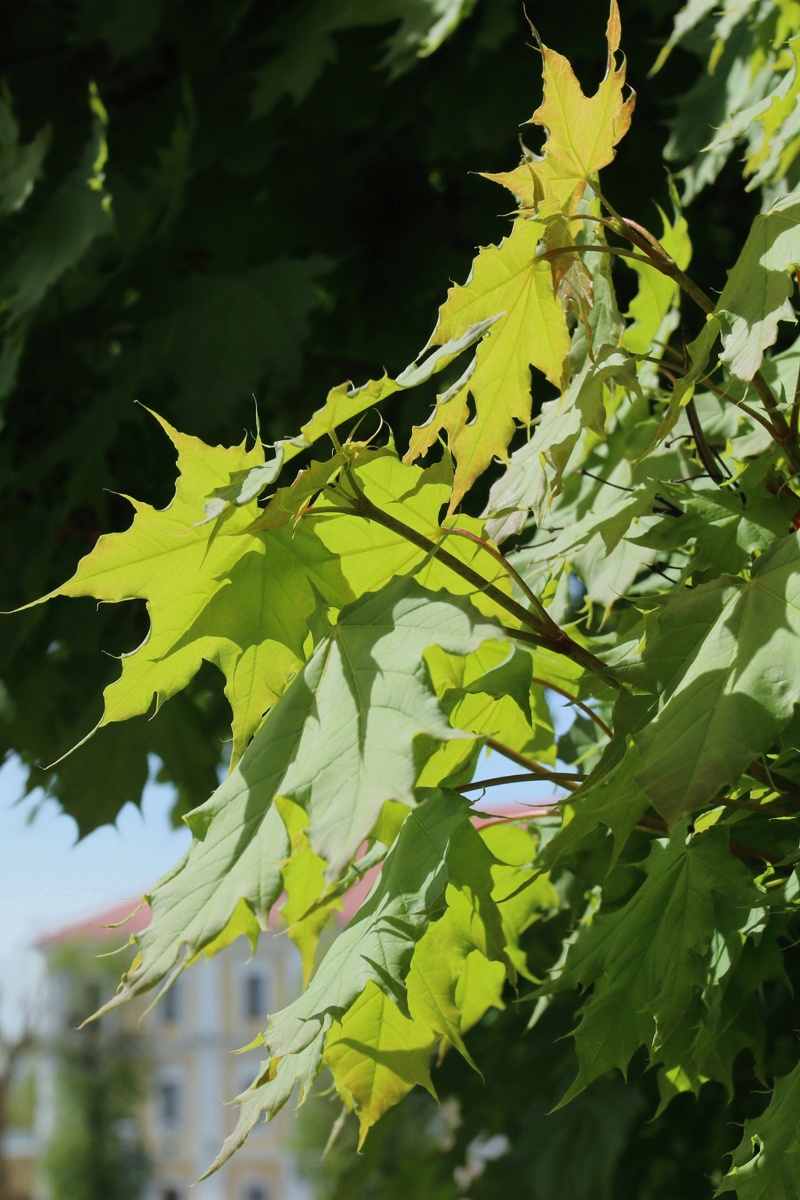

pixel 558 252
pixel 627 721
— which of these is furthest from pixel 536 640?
pixel 558 252

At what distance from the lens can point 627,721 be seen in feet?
1.67

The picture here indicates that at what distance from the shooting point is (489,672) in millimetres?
→ 526

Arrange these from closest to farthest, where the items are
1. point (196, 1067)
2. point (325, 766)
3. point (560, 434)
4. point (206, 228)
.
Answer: point (325, 766) → point (560, 434) → point (206, 228) → point (196, 1067)

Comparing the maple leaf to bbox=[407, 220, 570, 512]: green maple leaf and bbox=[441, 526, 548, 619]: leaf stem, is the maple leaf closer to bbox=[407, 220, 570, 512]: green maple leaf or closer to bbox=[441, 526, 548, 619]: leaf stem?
bbox=[407, 220, 570, 512]: green maple leaf

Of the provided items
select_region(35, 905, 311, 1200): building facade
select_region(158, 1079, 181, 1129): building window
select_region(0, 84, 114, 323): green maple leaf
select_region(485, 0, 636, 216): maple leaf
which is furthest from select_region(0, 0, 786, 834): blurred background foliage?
select_region(158, 1079, 181, 1129): building window

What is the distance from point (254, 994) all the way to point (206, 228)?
23025 millimetres

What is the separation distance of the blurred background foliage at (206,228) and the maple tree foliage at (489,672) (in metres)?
0.97

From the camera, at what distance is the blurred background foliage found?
62.1 inches

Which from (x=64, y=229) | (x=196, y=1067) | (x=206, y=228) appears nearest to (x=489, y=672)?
(x=64, y=229)

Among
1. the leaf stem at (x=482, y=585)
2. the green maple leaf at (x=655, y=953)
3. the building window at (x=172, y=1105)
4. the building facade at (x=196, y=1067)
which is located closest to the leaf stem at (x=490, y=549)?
the leaf stem at (x=482, y=585)

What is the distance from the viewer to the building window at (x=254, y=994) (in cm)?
2302

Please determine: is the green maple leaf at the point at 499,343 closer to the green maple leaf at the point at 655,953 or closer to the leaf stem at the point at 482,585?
the leaf stem at the point at 482,585

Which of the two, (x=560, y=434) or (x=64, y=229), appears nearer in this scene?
(x=560, y=434)

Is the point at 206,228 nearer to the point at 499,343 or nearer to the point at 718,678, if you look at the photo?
the point at 499,343
